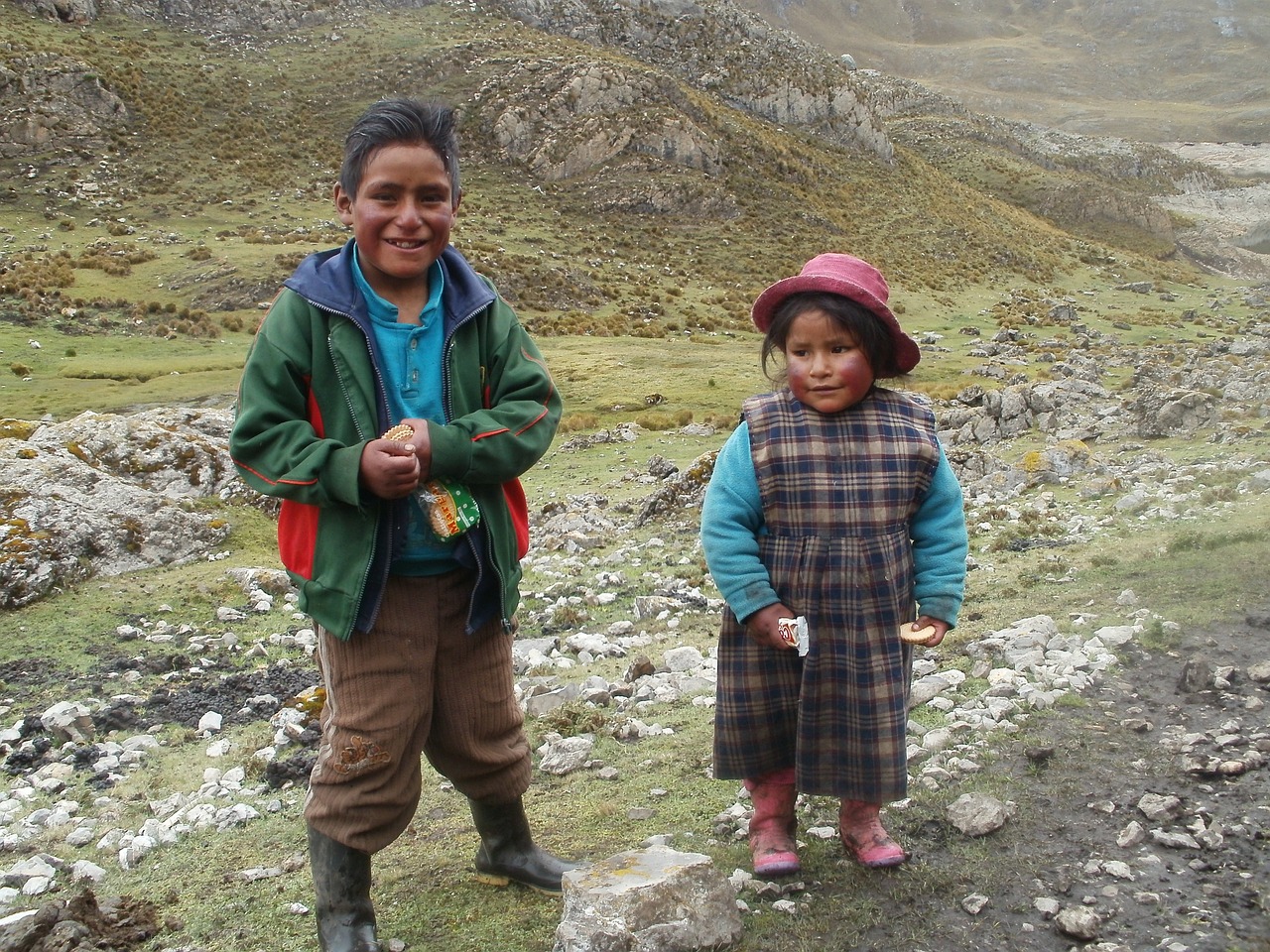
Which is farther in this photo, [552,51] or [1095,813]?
[552,51]

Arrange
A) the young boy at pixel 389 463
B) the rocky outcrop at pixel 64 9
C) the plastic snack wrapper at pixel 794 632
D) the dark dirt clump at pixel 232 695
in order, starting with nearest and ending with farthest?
the young boy at pixel 389 463
the plastic snack wrapper at pixel 794 632
the dark dirt clump at pixel 232 695
the rocky outcrop at pixel 64 9

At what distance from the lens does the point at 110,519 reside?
7.67 m

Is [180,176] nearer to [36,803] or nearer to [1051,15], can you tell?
[36,803]

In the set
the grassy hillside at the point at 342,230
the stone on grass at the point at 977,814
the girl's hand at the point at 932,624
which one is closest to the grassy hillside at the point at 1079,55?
the grassy hillside at the point at 342,230

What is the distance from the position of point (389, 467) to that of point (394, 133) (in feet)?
3.01

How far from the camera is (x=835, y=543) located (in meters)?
2.75

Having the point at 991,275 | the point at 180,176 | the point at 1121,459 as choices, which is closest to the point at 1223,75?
the point at 991,275

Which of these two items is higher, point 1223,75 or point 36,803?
point 1223,75

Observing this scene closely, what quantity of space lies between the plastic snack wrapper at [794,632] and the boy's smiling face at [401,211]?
4.58ft

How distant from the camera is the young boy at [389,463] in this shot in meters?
2.48

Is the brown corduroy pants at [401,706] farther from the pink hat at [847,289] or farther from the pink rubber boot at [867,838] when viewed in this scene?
the pink hat at [847,289]

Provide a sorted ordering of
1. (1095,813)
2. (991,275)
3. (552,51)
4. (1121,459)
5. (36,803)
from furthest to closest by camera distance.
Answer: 1. (552,51)
2. (991,275)
3. (1121,459)
4. (36,803)
5. (1095,813)

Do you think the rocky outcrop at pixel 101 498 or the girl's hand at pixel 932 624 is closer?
the girl's hand at pixel 932 624

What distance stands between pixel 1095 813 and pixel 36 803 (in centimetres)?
398
